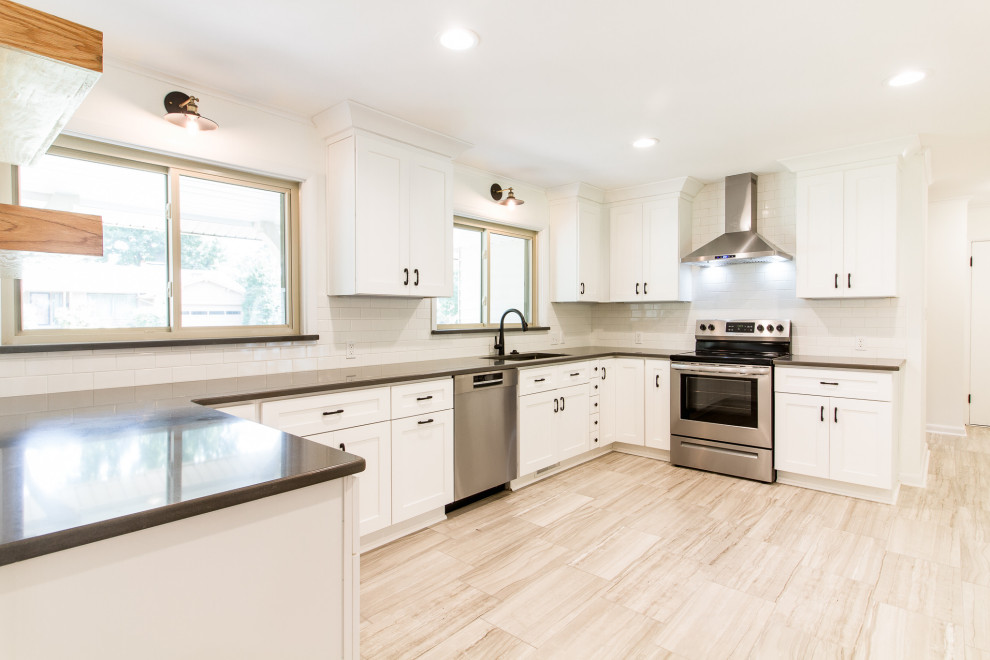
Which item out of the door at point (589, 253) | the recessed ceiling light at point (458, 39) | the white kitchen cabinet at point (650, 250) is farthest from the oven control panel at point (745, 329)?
the recessed ceiling light at point (458, 39)

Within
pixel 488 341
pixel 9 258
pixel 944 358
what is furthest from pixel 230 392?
pixel 944 358

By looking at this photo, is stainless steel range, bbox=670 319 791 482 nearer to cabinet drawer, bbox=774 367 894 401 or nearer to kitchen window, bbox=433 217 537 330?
cabinet drawer, bbox=774 367 894 401

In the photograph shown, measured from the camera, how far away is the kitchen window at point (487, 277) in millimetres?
4199

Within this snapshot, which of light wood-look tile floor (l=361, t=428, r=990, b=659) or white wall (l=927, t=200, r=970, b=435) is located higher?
white wall (l=927, t=200, r=970, b=435)

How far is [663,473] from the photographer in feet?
13.4

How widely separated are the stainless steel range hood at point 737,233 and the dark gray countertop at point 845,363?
2.79 ft

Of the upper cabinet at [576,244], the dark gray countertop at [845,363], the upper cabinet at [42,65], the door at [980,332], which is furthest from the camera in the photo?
the door at [980,332]

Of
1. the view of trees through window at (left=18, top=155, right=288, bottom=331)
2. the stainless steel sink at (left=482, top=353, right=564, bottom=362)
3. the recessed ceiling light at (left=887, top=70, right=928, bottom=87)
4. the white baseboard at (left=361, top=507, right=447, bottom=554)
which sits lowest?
the white baseboard at (left=361, top=507, right=447, bottom=554)

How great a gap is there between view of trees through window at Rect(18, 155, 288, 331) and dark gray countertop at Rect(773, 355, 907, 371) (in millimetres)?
3467

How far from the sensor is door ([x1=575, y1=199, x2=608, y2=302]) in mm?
4723

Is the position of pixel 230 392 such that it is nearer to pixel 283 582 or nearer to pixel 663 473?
pixel 283 582

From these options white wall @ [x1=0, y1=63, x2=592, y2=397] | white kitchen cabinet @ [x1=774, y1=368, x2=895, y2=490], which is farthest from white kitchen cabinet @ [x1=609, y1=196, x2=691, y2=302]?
white wall @ [x1=0, y1=63, x2=592, y2=397]

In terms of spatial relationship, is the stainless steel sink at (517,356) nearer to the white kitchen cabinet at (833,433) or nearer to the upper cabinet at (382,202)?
the upper cabinet at (382,202)

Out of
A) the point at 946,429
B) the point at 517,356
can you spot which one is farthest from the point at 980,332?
the point at 517,356
